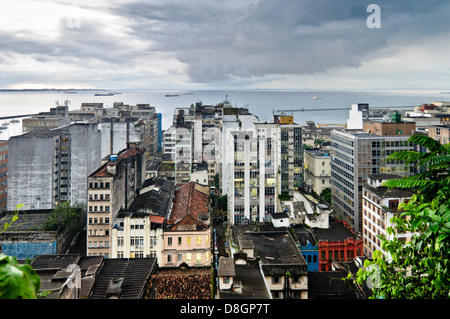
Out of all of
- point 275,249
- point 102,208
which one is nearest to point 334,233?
point 275,249

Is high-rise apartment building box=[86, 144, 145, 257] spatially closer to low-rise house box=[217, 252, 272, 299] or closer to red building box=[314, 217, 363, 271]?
low-rise house box=[217, 252, 272, 299]

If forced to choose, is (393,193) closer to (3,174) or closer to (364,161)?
(364,161)

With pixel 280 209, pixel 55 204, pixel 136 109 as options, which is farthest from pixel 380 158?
Answer: pixel 136 109

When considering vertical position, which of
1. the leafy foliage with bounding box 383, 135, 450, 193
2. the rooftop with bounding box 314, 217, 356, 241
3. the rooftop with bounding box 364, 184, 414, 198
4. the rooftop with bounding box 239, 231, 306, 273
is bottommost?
the rooftop with bounding box 314, 217, 356, 241

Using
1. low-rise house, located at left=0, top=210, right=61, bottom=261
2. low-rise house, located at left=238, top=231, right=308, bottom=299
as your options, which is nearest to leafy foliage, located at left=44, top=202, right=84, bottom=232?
low-rise house, located at left=0, top=210, right=61, bottom=261

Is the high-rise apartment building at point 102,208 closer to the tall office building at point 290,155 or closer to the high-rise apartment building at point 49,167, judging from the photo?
the high-rise apartment building at point 49,167
